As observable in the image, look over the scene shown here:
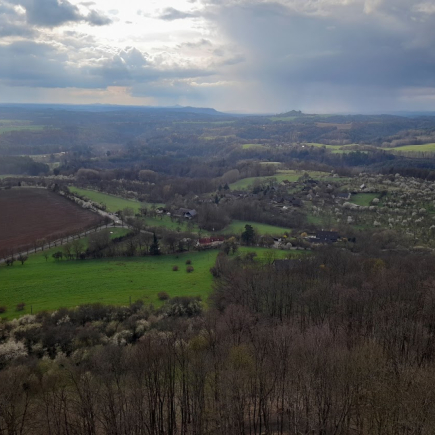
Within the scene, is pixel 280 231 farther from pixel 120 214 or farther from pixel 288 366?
pixel 288 366

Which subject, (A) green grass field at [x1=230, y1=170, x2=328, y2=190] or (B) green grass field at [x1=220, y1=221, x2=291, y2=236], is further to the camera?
(A) green grass field at [x1=230, y1=170, x2=328, y2=190]

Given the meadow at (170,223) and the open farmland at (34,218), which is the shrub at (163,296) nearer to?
the meadow at (170,223)

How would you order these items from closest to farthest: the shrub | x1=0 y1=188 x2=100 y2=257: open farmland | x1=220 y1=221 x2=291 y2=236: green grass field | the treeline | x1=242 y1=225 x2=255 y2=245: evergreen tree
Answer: the treeline < the shrub < x1=242 y1=225 x2=255 y2=245: evergreen tree < x1=0 y1=188 x2=100 y2=257: open farmland < x1=220 y1=221 x2=291 y2=236: green grass field

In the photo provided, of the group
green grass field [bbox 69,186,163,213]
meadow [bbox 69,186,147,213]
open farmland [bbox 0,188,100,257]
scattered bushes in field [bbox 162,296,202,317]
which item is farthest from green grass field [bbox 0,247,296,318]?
green grass field [bbox 69,186,163,213]

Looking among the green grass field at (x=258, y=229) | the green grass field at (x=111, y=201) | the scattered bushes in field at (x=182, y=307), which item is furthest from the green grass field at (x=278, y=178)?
the scattered bushes in field at (x=182, y=307)

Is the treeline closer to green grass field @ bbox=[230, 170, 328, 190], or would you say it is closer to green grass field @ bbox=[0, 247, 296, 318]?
green grass field @ bbox=[0, 247, 296, 318]

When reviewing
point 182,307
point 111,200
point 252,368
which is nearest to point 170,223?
point 111,200
